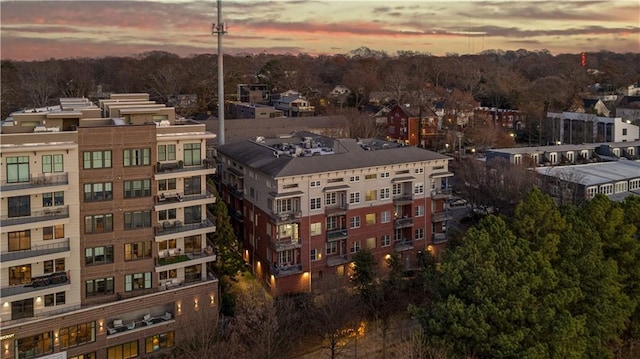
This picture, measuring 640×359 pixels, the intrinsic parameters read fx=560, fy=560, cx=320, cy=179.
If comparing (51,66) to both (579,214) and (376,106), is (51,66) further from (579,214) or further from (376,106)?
(579,214)

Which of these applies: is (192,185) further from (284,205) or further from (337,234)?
(337,234)

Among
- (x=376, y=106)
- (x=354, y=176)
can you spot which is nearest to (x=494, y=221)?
(x=354, y=176)

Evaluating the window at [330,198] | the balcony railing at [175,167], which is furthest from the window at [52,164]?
the window at [330,198]

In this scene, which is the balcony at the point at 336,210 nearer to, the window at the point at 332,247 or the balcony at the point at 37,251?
the window at the point at 332,247

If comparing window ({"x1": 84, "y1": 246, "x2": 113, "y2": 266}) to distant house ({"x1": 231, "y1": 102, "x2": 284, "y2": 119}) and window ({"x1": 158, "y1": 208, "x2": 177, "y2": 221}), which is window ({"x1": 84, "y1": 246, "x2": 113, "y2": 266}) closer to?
window ({"x1": 158, "y1": 208, "x2": 177, "y2": 221})

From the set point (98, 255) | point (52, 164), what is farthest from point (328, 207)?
point (52, 164)
